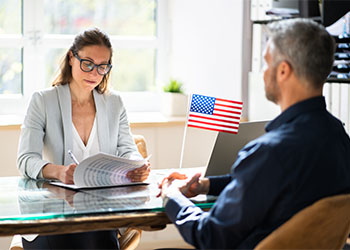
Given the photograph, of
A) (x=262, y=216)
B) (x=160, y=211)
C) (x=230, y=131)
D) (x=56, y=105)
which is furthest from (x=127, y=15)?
(x=262, y=216)

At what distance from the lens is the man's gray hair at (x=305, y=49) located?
177cm

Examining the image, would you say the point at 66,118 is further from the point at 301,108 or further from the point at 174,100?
the point at 174,100

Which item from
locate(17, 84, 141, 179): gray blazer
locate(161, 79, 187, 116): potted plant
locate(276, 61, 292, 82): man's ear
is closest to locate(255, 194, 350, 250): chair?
locate(276, 61, 292, 82): man's ear

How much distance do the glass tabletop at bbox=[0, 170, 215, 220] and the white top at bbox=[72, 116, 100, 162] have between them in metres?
0.37

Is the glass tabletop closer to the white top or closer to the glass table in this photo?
the glass table

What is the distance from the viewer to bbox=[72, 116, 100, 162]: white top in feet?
9.30

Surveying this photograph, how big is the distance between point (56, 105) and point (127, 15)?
6.70ft

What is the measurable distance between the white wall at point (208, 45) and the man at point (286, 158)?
231cm

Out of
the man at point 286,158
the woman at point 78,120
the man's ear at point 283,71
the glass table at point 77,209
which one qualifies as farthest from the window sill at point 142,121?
the man's ear at point 283,71

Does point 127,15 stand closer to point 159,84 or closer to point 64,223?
point 159,84

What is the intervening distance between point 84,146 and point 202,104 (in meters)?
0.57

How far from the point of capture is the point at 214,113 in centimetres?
271

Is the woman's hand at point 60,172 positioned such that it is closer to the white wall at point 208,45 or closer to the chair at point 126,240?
the chair at point 126,240

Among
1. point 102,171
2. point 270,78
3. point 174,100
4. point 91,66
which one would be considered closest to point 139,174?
point 102,171
